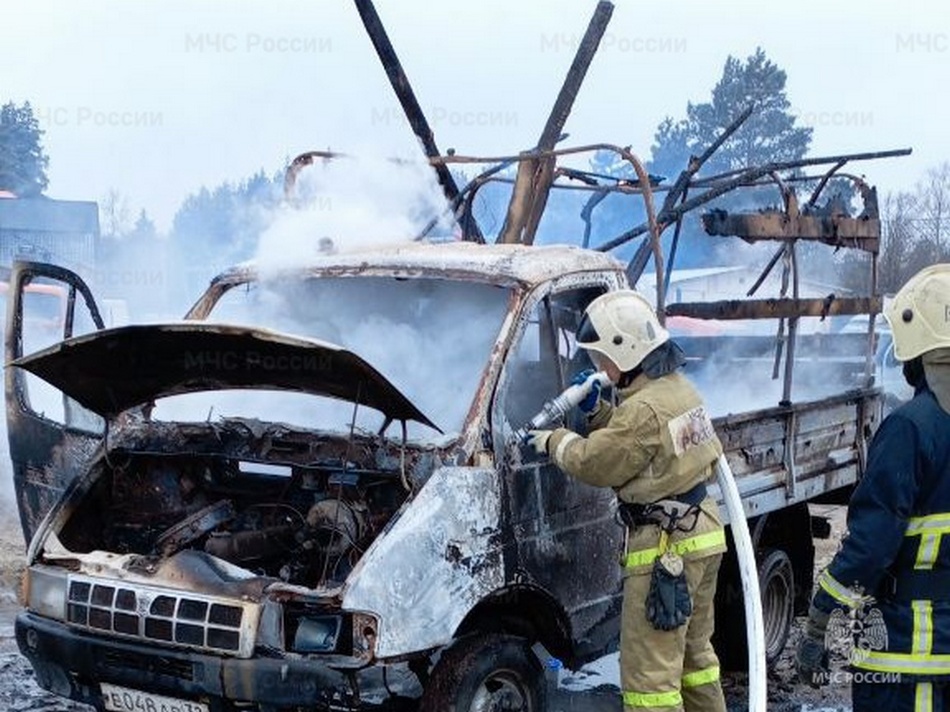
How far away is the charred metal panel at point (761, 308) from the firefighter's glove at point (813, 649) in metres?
2.35

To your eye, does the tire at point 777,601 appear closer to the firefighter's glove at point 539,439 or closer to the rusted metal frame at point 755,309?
the rusted metal frame at point 755,309

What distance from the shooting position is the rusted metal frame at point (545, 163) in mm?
6613

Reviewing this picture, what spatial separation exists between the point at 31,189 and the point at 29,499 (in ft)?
143

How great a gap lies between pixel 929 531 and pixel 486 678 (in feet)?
5.52

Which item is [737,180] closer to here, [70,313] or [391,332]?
[391,332]

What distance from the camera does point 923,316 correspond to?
11.7ft

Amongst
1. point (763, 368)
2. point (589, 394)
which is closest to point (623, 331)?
point (589, 394)

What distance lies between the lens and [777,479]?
6234 mm

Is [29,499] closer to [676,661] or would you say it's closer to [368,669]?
[368,669]

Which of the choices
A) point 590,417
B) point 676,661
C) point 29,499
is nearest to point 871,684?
point 676,661

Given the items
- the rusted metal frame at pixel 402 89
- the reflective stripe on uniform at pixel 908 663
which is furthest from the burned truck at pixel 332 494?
the reflective stripe on uniform at pixel 908 663

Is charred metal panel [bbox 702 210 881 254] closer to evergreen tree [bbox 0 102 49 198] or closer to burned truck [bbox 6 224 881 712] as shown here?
burned truck [bbox 6 224 881 712]

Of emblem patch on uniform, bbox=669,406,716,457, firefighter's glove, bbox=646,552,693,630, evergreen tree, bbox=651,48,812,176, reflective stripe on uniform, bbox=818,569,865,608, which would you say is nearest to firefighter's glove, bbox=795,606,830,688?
reflective stripe on uniform, bbox=818,569,865,608


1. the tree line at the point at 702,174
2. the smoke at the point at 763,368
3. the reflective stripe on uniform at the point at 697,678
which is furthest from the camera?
the tree line at the point at 702,174
